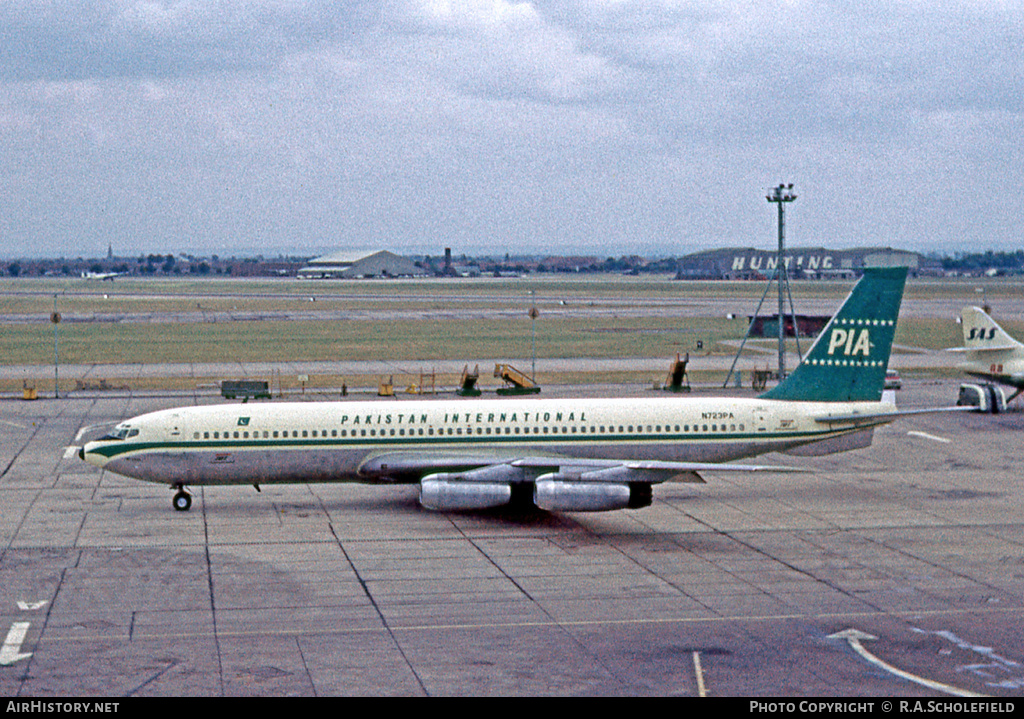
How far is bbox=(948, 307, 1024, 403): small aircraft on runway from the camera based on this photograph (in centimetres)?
6544

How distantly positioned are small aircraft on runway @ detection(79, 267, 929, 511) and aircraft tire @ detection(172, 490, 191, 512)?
0.11ft

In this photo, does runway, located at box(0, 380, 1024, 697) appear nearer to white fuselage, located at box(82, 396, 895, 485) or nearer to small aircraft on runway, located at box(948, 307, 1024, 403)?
white fuselage, located at box(82, 396, 895, 485)

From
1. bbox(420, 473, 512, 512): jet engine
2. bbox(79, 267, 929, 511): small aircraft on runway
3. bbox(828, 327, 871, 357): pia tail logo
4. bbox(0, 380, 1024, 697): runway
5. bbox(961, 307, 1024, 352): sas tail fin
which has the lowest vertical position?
bbox(0, 380, 1024, 697): runway

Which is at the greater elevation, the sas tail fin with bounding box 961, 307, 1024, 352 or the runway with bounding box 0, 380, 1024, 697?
the sas tail fin with bounding box 961, 307, 1024, 352

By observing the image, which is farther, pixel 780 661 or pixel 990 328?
pixel 990 328

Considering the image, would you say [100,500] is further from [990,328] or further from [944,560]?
[990,328]

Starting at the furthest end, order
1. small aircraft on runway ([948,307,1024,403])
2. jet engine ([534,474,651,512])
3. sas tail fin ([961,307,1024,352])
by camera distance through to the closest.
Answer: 1. sas tail fin ([961,307,1024,352])
2. small aircraft on runway ([948,307,1024,403])
3. jet engine ([534,474,651,512])

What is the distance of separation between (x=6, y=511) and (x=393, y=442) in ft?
43.2

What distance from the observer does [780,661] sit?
957 inches

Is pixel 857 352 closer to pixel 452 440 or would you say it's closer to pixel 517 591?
pixel 452 440

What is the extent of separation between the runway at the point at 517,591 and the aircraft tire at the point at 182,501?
0.38 m

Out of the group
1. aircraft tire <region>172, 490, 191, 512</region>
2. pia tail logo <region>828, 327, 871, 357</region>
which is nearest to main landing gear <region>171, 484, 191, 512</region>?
aircraft tire <region>172, 490, 191, 512</region>
